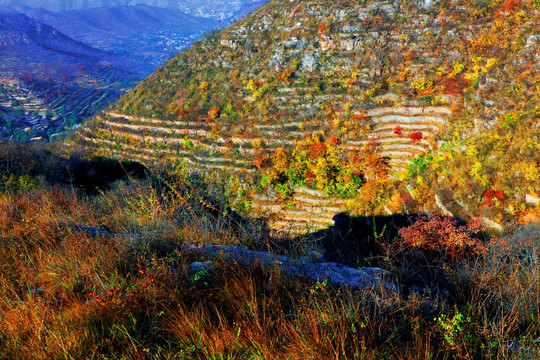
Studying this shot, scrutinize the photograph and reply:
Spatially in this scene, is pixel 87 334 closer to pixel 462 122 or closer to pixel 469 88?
pixel 462 122

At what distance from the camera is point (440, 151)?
55.1 ft

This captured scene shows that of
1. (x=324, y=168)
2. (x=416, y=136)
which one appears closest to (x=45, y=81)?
(x=324, y=168)

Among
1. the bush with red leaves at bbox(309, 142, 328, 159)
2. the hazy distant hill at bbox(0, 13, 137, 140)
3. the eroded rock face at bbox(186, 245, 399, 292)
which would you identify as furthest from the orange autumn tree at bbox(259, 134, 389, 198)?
the hazy distant hill at bbox(0, 13, 137, 140)

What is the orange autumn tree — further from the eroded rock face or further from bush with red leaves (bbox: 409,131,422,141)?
the eroded rock face

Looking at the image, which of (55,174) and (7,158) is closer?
(7,158)

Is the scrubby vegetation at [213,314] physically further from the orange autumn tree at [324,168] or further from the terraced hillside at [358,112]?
the orange autumn tree at [324,168]

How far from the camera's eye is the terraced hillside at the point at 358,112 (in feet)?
48.8

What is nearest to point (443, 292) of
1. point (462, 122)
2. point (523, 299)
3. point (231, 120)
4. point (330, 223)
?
point (523, 299)

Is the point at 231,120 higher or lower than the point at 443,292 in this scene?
higher

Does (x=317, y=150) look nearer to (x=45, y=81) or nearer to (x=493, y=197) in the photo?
(x=493, y=197)

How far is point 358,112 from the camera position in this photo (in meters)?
21.2

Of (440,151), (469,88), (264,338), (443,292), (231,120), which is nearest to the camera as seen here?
(264,338)

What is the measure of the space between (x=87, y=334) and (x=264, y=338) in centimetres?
129

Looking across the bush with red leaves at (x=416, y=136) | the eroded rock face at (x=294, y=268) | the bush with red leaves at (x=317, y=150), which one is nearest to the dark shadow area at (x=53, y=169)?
the eroded rock face at (x=294, y=268)
